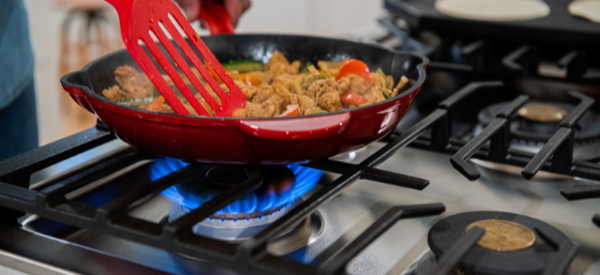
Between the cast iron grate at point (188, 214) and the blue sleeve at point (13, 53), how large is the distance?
12.7 inches

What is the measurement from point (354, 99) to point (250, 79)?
6.7 inches

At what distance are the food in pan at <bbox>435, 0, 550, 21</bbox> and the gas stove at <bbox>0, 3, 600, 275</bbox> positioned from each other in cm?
40

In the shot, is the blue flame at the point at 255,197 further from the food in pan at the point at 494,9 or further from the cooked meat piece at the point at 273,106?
the food in pan at the point at 494,9

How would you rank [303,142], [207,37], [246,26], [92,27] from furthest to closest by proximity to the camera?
[246,26] < [92,27] < [207,37] < [303,142]

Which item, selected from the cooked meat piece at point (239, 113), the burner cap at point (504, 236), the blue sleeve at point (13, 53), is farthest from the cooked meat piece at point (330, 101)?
the blue sleeve at point (13, 53)

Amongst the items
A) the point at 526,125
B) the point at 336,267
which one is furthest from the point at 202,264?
the point at 526,125

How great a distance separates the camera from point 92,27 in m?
3.36

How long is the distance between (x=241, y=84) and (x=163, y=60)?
16 cm

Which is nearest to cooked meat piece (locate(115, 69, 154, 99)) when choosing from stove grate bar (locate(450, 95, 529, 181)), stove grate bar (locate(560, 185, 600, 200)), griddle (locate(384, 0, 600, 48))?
stove grate bar (locate(450, 95, 529, 181))

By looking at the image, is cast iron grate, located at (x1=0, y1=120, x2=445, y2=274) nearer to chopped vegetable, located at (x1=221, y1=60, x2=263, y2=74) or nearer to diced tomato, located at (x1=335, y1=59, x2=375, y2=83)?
diced tomato, located at (x1=335, y1=59, x2=375, y2=83)

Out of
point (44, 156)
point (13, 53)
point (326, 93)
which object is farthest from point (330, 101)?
point (13, 53)

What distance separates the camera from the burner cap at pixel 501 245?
47 cm

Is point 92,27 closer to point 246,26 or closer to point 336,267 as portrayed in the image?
point 246,26

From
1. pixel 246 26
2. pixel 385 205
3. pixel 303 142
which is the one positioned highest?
pixel 303 142
